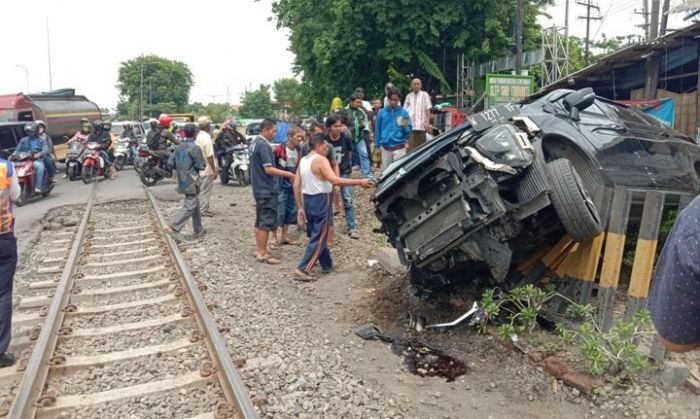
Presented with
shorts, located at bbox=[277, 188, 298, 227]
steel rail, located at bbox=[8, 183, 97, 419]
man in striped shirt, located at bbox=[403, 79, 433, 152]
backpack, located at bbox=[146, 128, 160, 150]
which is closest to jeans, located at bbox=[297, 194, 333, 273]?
shorts, located at bbox=[277, 188, 298, 227]

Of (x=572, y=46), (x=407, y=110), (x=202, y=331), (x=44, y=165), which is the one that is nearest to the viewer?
(x=202, y=331)

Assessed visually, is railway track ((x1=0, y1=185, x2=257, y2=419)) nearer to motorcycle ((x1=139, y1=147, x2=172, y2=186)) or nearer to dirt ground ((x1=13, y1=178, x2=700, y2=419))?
dirt ground ((x1=13, y1=178, x2=700, y2=419))

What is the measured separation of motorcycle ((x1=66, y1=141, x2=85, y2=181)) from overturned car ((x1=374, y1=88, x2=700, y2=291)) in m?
13.5

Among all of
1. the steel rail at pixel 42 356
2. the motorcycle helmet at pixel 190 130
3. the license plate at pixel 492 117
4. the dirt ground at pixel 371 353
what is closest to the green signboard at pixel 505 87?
the motorcycle helmet at pixel 190 130

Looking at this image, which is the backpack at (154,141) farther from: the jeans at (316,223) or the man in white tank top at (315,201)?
the jeans at (316,223)

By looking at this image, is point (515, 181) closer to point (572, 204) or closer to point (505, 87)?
point (572, 204)

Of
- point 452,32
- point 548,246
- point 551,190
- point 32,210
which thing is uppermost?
point 452,32

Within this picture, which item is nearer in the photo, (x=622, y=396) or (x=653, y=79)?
(x=622, y=396)

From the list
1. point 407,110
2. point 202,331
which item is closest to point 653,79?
point 407,110

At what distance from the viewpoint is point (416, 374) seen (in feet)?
13.3

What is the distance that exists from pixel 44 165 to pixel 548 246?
41.3 feet

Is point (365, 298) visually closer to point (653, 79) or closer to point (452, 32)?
point (653, 79)

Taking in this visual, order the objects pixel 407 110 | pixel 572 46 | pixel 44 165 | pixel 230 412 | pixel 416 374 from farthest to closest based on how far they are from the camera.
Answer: pixel 572 46
pixel 44 165
pixel 407 110
pixel 416 374
pixel 230 412

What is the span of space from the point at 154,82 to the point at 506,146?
231 feet
